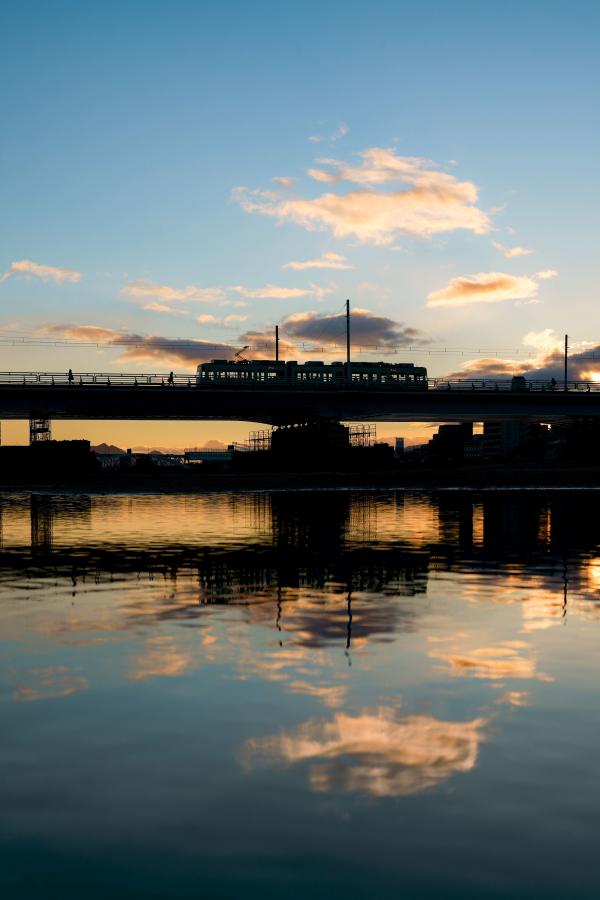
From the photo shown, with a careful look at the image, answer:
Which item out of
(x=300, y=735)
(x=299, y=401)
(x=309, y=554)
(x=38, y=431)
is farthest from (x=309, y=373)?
(x=300, y=735)

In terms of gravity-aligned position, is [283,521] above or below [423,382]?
below

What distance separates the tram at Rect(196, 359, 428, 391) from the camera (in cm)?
12338

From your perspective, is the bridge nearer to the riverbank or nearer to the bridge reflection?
the riverbank

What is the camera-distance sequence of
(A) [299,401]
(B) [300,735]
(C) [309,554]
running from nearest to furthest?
(B) [300,735] → (C) [309,554] → (A) [299,401]

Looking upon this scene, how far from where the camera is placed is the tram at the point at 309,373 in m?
123

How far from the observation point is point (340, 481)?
389 feet

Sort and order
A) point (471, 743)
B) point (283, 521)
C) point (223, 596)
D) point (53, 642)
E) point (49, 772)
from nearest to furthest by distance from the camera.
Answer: point (49, 772) → point (471, 743) → point (53, 642) → point (223, 596) → point (283, 521)

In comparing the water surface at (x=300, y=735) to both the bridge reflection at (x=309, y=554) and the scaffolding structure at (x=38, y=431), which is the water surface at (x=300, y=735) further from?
the scaffolding structure at (x=38, y=431)

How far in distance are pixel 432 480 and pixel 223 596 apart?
101m

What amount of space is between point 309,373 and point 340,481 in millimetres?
17387

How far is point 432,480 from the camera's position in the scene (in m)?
121

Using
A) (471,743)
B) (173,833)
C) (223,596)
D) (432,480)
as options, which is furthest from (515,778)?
(432,480)

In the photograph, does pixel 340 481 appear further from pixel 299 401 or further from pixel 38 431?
pixel 38 431

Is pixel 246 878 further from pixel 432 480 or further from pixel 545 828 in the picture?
pixel 432 480
